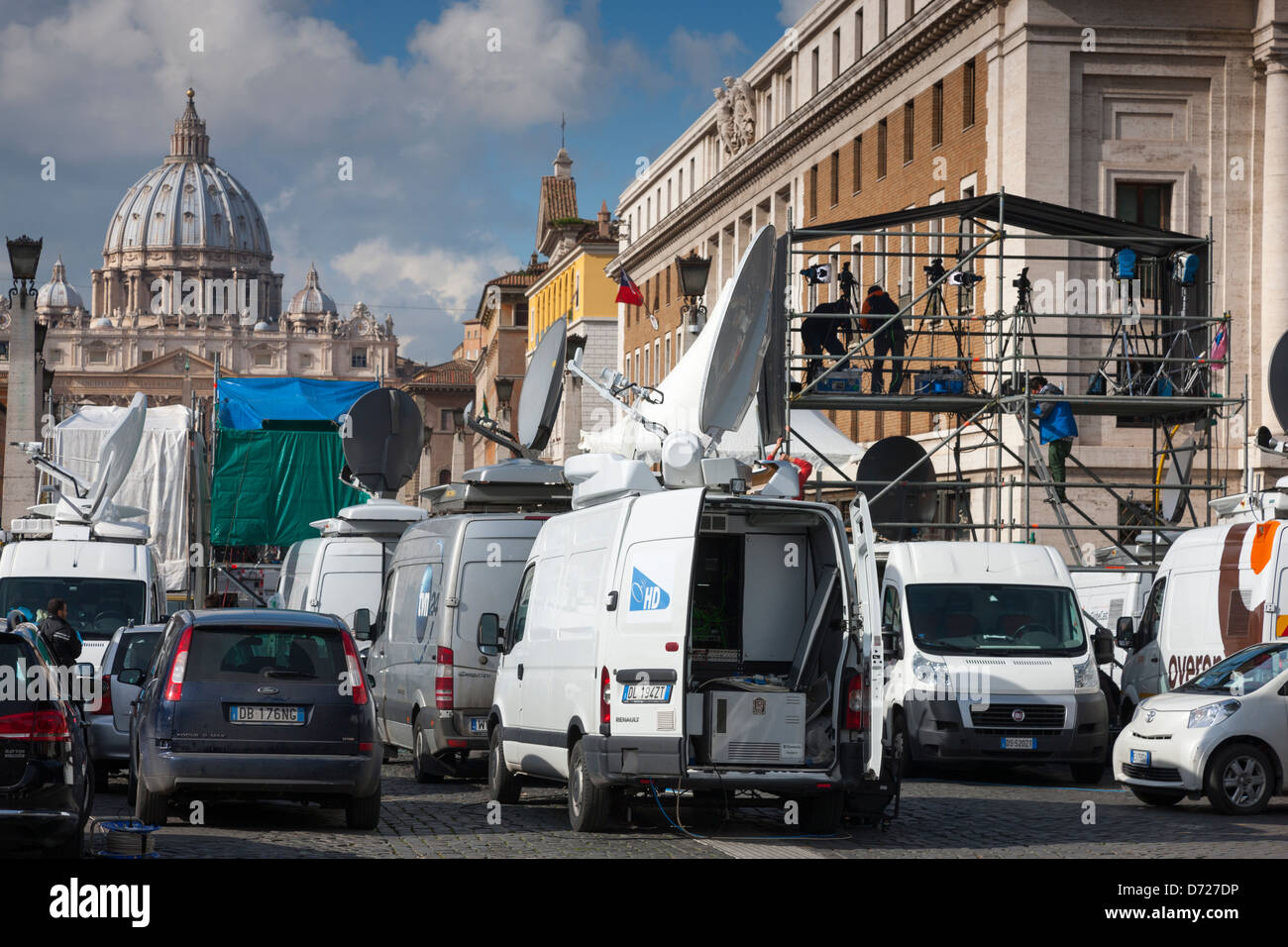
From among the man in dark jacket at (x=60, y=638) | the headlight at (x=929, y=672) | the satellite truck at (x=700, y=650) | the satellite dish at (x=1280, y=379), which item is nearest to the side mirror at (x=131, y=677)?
the satellite truck at (x=700, y=650)

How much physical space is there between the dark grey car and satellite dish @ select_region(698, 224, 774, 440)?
154 inches

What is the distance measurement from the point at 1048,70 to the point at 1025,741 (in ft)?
67.2

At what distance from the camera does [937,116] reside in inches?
1571

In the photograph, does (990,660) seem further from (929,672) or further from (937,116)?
(937,116)

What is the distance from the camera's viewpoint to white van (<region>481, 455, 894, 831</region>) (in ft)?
40.3

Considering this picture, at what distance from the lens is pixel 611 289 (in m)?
85.5

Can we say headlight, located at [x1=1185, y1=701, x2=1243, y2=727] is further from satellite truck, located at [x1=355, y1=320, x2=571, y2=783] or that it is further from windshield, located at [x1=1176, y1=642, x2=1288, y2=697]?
satellite truck, located at [x1=355, y1=320, x2=571, y2=783]

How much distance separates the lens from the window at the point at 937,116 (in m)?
39.6

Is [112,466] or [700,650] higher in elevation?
[112,466]

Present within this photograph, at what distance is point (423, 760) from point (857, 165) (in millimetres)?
31116

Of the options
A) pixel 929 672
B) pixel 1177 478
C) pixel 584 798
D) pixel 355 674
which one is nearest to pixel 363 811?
pixel 355 674

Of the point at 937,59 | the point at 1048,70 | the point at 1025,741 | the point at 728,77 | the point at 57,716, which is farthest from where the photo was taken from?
the point at 728,77
